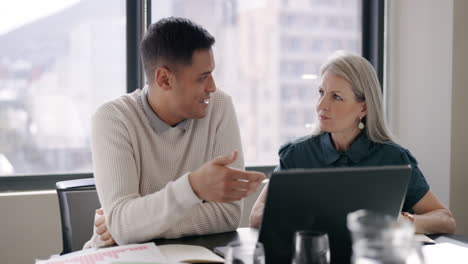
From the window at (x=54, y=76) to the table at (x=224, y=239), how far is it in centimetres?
159

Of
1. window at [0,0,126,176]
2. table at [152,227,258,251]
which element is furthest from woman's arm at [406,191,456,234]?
window at [0,0,126,176]

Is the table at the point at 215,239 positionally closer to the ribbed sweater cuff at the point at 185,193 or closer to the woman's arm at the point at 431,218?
the ribbed sweater cuff at the point at 185,193

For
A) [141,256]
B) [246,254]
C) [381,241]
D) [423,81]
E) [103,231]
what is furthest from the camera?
[423,81]

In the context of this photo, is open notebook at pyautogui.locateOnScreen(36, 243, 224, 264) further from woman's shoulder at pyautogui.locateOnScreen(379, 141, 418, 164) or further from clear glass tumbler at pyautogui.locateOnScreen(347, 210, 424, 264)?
woman's shoulder at pyautogui.locateOnScreen(379, 141, 418, 164)

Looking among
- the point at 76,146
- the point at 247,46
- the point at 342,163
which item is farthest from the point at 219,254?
the point at 247,46

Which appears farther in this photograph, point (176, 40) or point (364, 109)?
point (364, 109)

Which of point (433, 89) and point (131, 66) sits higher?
point (131, 66)

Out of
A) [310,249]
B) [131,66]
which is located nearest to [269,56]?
[131,66]

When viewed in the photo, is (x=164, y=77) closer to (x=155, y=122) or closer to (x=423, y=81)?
(x=155, y=122)

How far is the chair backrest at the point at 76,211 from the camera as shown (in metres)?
1.84

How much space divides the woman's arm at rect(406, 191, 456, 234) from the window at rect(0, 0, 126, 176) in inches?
70.1

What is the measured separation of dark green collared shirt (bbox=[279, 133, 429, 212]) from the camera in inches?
77.9

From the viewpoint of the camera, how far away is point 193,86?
1789 millimetres

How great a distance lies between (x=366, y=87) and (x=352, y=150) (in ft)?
0.84
